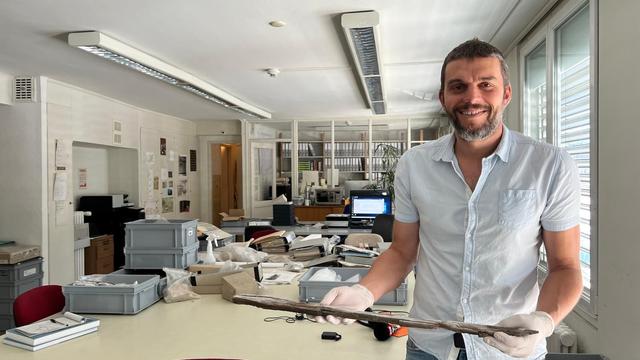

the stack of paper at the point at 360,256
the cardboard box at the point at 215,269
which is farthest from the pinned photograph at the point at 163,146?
the stack of paper at the point at 360,256

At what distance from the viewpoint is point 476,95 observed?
3.92ft

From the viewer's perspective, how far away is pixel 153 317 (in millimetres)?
2268

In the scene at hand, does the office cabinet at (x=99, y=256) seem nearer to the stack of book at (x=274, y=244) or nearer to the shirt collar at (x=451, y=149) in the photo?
the stack of book at (x=274, y=244)

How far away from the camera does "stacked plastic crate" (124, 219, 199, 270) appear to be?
2.83 m

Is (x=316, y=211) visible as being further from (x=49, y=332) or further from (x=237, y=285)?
(x=49, y=332)

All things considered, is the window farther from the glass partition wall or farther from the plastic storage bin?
the glass partition wall

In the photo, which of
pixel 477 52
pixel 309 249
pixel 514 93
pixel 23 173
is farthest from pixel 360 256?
pixel 23 173

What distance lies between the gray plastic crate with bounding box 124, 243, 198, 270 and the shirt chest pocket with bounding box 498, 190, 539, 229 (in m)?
2.17

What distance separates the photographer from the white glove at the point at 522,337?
98 centimetres

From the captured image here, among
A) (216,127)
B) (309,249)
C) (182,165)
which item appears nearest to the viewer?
(309,249)

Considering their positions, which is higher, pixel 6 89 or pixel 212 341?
pixel 6 89

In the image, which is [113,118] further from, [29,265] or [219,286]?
[219,286]

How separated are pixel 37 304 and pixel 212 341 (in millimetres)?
1074

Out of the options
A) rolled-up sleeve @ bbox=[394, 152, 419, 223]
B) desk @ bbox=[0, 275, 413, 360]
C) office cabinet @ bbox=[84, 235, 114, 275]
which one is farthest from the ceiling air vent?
rolled-up sleeve @ bbox=[394, 152, 419, 223]
